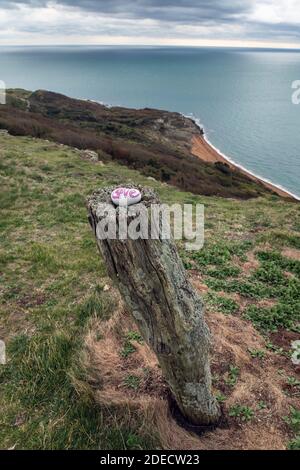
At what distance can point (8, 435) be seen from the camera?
481 cm

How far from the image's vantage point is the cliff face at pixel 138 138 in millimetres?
25719

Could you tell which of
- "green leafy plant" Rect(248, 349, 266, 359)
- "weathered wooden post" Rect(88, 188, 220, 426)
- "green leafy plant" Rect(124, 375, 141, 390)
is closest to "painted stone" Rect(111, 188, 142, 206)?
"weathered wooden post" Rect(88, 188, 220, 426)

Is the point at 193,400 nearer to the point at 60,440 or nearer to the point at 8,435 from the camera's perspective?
the point at 60,440

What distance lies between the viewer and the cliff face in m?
25.7

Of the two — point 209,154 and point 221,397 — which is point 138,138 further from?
point 221,397

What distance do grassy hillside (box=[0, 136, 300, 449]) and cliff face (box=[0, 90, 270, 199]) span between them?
12.8m

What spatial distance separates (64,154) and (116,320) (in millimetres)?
16004

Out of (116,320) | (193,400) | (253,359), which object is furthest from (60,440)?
(253,359)

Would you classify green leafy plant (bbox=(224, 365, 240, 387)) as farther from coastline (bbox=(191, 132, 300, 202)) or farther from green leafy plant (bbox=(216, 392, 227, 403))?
coastline (bbox=(191, 132, 300, 202))

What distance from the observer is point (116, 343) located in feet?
19.9

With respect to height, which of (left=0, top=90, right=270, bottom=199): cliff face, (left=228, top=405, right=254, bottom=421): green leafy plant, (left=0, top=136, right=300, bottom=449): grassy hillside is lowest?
(left=0, top=90, right=270, bottom=199): cliff face

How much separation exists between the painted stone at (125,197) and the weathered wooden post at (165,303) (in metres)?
0.07

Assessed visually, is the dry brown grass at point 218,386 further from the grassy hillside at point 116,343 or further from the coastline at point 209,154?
the coastline at point 209,154

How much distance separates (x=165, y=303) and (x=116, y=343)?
2.45 metres
